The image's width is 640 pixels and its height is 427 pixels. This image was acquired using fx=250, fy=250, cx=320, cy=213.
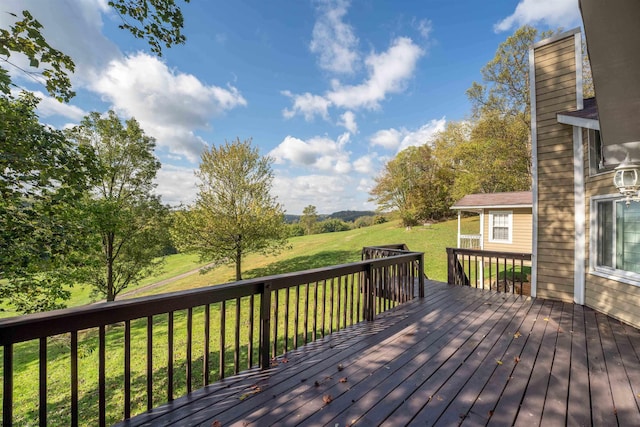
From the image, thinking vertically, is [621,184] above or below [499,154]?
below

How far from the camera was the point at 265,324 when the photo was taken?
2543 mm

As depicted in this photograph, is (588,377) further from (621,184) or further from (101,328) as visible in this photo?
(101,328)

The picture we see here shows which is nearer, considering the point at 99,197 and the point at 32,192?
the point at 32,192

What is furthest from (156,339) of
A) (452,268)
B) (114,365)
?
(452,268)

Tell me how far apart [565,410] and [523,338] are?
1.45 meters

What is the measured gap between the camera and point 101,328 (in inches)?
64.6

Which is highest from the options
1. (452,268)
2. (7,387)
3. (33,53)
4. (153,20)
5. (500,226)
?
(153,20)

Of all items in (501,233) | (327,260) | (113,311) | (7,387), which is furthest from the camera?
(327,260)

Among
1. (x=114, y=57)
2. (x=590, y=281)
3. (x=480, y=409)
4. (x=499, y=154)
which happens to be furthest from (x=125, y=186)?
(x=499, y=154)

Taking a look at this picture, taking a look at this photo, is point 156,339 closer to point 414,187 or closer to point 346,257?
point 346,257

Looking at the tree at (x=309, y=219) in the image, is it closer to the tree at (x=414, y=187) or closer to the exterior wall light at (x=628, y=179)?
the tree at (x=414, y=187)

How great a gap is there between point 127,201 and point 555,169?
12388mm

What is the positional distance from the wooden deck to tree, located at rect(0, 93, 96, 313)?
9.65ft

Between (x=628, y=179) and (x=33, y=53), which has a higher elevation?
(x=33, y=53)
